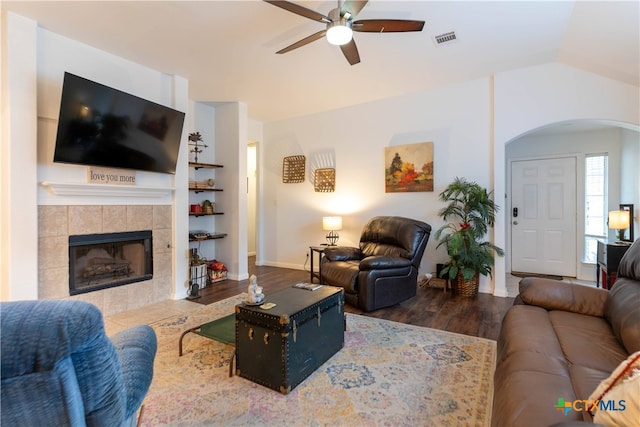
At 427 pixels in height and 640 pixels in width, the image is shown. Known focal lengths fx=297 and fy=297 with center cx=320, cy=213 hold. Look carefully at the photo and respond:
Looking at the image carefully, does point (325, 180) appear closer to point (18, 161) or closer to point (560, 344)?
point (18, 161)

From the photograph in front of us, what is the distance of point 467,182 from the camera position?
161 inches

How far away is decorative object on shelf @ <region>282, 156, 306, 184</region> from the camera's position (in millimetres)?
5531

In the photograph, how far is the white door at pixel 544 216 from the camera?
486 centimetres

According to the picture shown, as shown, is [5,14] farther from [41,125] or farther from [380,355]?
[380,355]

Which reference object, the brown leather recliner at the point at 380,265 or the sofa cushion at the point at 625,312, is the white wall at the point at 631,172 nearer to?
the brown leather recliner at the point at 380,265

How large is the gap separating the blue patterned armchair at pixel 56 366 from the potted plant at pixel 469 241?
3.68 m

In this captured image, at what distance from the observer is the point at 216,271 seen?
4.65m

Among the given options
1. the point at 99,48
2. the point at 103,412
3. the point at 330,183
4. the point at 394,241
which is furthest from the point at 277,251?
the point at 103,412

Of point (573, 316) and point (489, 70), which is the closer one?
point (573, 316)

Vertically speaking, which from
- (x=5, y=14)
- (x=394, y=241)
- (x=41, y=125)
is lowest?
(x=394, y=241)

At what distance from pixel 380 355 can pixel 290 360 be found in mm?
807

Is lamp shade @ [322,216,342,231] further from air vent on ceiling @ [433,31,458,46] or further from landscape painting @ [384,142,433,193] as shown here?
air vent on ceiling @ [433,31,458,46]

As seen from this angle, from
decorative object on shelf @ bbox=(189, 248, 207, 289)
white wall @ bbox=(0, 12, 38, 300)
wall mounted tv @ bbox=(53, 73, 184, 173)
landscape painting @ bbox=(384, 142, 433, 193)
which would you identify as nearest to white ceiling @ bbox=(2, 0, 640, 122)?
white wall @ bbox=(0, 12, 38, 300)

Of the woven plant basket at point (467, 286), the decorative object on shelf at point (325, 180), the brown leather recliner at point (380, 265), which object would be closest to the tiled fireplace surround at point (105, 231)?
the brown leather recliner at point (380, 265)
